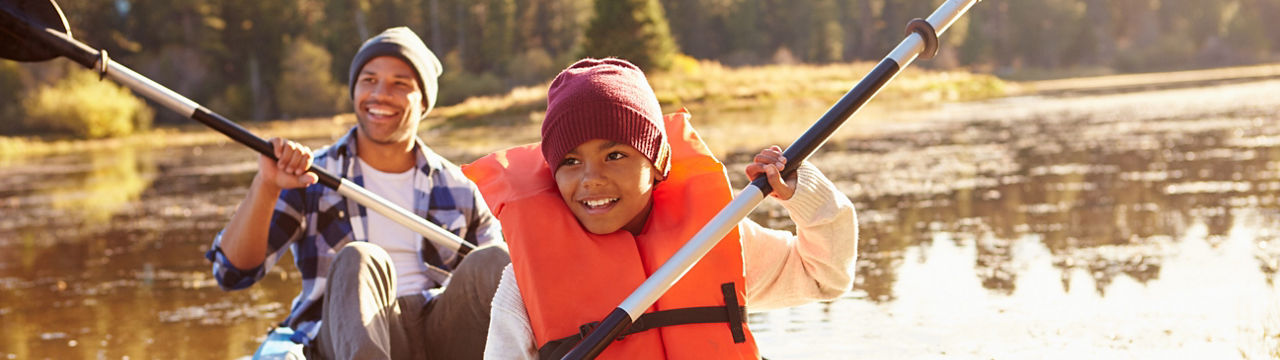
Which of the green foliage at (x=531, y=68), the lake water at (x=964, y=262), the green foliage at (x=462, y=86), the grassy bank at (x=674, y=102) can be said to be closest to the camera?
the lake water at (x=964, y=262)

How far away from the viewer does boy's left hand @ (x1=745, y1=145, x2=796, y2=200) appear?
2533 millimetres

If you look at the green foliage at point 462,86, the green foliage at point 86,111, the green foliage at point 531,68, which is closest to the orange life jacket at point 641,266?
the green foliage at point 86,111

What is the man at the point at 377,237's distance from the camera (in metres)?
3.19

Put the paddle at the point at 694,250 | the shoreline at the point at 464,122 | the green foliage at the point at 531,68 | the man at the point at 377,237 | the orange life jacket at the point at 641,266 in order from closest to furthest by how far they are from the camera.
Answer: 1. the paddle at the point at 694,250
2. the orange life jacket at the point at 641,266
3. the man at the point at 377,237
4. the shoreline at the point at 464,122
5. the green foliage at the point at 531,68

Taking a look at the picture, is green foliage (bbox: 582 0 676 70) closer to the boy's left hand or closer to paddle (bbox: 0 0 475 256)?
paddle (bbox: 0 0 475 256)

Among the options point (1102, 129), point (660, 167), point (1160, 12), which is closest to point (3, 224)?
point (660, 167)

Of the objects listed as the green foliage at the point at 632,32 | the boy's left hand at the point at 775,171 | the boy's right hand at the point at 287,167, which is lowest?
the boy's left hand at the point at 775,171

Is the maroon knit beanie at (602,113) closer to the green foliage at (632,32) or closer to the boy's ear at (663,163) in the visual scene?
the boy's ear at (663,163)

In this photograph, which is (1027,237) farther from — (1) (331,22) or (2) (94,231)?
(1) (331,22)

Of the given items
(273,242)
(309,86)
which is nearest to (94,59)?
(273,242)

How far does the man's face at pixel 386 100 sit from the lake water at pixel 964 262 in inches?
62.6

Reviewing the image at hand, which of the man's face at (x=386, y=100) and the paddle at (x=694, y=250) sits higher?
the man's face at (x=386, y=100)

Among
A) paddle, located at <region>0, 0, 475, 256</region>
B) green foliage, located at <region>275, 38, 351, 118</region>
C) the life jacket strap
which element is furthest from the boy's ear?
green foliage, located at <region>275, 38, 351, 118</region>

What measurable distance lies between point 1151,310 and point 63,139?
35228 millimetres
